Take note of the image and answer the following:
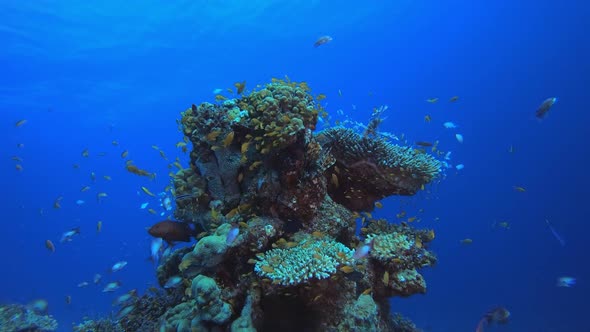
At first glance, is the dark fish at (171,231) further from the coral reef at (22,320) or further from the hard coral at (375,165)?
the coral reef at (22,320)

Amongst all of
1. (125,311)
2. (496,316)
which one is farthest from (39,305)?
(496,316)

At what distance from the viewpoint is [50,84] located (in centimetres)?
4041

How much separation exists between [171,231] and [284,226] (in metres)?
2.63

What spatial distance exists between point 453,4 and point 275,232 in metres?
60.1

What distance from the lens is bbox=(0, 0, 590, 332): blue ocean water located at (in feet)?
124

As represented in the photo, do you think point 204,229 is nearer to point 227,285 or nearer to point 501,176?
point 227,285

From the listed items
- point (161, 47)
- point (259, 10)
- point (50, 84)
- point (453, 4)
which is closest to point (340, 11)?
point (259, 10)

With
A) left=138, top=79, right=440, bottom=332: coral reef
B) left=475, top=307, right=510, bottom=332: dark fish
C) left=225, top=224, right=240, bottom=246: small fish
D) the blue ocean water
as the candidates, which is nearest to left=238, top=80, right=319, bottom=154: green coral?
left=138, top=79, right=440, bottom=332: coral reef

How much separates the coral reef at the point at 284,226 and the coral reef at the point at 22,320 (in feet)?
19.6

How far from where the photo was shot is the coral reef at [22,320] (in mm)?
10519

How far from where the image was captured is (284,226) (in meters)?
6.52

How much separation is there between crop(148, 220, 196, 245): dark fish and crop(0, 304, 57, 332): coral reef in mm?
6482

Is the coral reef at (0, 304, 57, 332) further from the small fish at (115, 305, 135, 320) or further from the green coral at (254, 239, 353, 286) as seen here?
the green coral at (254, 239, 353, 286)

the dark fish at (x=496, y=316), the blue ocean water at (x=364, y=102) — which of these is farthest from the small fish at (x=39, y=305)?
the blue ocean water at (x=364, y=102)
